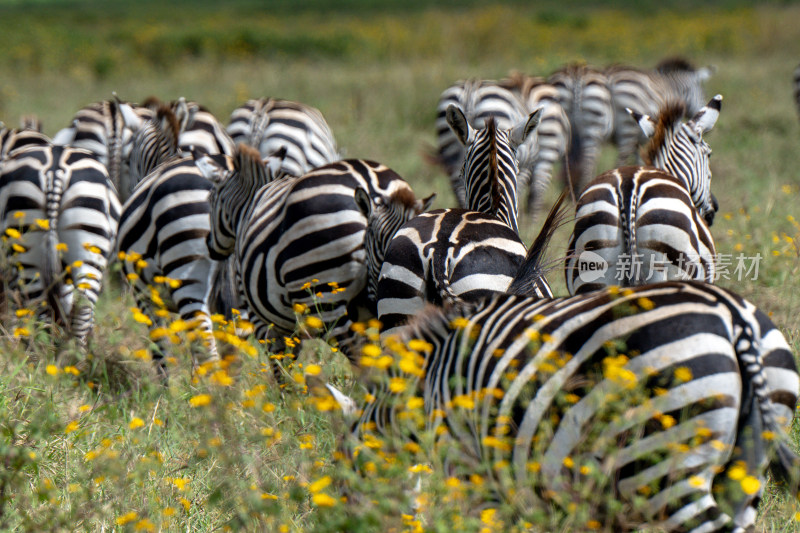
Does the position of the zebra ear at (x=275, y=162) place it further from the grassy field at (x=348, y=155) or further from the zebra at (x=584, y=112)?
the zebra at (x=584, y=112)

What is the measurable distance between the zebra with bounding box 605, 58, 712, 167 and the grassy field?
1.26m

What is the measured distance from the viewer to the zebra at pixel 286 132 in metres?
8.62

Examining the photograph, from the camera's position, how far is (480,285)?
368 cm

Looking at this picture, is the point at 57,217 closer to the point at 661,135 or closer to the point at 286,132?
the point at 286,132

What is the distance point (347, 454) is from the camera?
2.90 m

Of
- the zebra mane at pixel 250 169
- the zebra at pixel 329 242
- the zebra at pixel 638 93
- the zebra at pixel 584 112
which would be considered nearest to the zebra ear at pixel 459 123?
the zebra at pixel 329 242

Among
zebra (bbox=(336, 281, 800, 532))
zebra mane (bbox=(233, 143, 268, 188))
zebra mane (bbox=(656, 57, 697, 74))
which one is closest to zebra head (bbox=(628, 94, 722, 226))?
zebra mane (bbox=(233, 143, 268, 188))

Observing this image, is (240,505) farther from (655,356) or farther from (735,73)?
(735,73)

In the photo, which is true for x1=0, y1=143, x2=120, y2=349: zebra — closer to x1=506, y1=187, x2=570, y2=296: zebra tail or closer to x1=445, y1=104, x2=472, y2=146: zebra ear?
x1=445, y1=104, x2=472, y2=146: zebra ear

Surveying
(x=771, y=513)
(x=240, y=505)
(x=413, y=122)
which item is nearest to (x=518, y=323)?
(x=240, y=505)

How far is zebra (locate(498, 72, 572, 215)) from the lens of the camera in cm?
1007

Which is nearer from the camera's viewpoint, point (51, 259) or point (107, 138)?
point (51, 259)

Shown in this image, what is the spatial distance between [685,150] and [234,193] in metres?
2.90

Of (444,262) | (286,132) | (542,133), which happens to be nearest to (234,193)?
(444,262)
